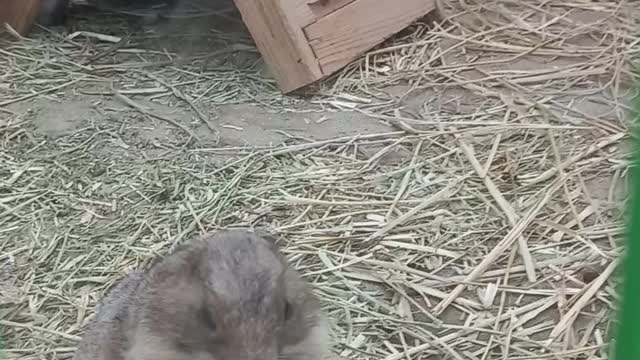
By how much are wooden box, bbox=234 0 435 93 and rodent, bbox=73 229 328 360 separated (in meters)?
1.98

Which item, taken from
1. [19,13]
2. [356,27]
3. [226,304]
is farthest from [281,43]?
[226,304]

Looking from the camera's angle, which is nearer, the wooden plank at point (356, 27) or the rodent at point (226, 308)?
the rodent at point (226, 308)

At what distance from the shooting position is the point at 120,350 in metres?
2.52

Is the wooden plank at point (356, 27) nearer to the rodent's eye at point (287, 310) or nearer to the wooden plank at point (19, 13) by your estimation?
the wooden plank at point (19, 13)

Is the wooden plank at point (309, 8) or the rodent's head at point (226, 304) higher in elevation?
the rodent's head at point (226, 304)

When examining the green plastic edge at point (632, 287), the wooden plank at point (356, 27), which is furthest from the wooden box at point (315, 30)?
the green plastic edge at point (632, 287)

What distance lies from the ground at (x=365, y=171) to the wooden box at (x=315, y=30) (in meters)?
0.10

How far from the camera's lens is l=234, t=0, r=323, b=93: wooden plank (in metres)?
4.30

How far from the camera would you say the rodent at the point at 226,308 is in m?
2.15

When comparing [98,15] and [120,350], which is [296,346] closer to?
[120,350]

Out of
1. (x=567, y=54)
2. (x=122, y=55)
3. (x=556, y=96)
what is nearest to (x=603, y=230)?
(x=556, y=96)

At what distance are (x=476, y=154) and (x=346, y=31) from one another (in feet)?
2.61

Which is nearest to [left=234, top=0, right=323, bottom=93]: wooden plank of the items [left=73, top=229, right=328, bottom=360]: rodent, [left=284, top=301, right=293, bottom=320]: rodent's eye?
[left=73, top=229, right=328, bottom=360]: rodent

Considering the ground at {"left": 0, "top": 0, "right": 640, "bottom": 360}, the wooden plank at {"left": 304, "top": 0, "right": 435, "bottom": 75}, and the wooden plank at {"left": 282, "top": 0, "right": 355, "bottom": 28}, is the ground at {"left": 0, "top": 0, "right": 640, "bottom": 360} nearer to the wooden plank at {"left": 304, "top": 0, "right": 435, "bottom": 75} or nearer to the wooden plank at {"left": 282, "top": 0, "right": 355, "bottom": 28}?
the wooden plank at {"left": 304, "top": 0, "right": 435, "bottom": 75}
